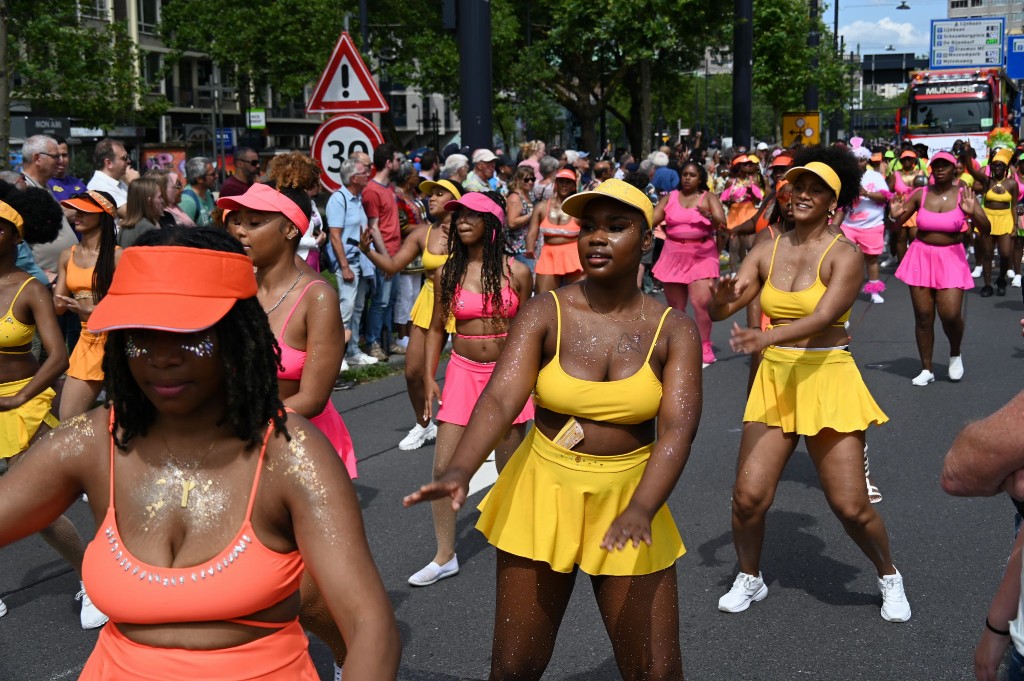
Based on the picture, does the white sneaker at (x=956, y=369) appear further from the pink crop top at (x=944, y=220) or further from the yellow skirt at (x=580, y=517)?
the yellow skirt at (x=580, y=517)

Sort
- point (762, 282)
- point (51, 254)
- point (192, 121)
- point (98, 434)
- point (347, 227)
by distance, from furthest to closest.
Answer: point (192, 121) → point (347, 227) → point (51, 254) → point (762, 282) → point (98, 434)

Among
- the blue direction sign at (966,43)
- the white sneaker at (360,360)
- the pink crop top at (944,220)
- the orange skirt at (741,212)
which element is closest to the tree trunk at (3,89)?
the white sneaker at (360,360)

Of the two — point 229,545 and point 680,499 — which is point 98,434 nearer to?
point 229,545

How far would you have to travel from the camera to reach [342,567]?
233 cm

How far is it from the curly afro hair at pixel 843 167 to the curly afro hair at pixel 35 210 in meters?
3.68

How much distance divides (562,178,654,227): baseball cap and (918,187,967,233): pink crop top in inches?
305

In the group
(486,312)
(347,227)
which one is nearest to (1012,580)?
(486,312)

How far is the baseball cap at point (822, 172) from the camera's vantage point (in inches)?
217

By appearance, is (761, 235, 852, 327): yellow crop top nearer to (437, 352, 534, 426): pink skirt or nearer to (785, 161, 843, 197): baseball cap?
(785, 161, 843, 197): baseball cap

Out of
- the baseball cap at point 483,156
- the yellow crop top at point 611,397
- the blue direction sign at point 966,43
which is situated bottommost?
the yellow crop top at point 611,397

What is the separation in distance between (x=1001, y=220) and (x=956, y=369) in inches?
275

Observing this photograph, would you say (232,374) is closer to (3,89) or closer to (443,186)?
(443,186)

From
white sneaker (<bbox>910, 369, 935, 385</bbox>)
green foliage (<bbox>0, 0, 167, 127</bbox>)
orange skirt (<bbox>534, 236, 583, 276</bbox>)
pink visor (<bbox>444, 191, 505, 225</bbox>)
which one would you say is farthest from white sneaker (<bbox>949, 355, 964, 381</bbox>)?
green foliage (<bbox>0, 0, 167, 127</bbox>)

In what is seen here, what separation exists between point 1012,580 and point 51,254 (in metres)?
8.30
